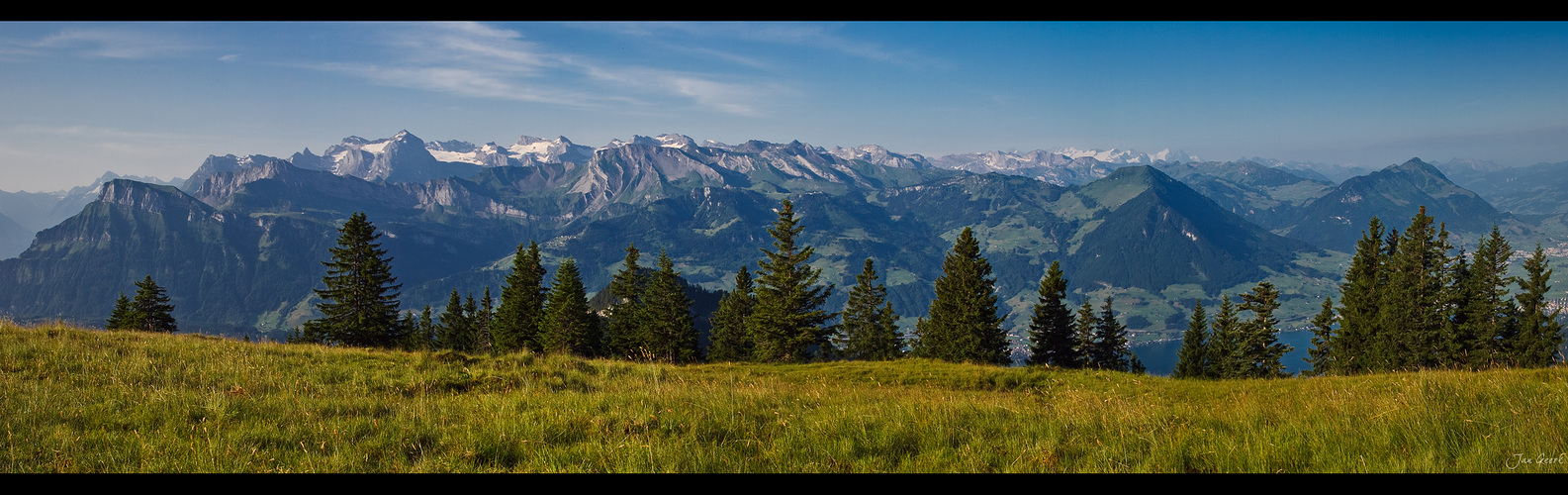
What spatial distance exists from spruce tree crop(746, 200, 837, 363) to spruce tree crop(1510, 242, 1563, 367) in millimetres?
43629

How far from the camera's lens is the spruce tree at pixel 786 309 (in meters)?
47.9

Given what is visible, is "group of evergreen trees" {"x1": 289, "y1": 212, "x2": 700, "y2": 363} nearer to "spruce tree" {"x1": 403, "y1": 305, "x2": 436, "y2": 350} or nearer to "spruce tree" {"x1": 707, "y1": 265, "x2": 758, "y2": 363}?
"spruce tree" {"x1": 707, "y1": 265, "x2": 758, "y2": 363}

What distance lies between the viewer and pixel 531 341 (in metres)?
55.2

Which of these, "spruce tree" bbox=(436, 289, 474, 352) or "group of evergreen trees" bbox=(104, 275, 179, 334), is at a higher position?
"group of evergreen trees" bbox=(104, 275, 179, 334)

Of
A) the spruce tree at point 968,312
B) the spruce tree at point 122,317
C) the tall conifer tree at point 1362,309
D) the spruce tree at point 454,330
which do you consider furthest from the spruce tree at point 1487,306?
the spruce tree at point 122,317

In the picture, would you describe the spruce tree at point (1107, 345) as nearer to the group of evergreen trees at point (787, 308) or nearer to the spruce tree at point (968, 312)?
the spruce tree at point (968, 312)

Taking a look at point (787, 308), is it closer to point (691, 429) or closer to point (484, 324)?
point (691, 429)

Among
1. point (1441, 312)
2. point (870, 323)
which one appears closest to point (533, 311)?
point (870, 323)

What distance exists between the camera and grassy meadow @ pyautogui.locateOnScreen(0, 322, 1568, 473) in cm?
593

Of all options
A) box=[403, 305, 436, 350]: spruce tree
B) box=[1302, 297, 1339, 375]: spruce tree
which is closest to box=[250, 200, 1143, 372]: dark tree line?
box=[403, 305, 436, 350]: spruce tree

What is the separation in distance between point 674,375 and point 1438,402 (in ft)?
43.4

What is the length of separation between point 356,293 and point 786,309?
3520 centimetres
